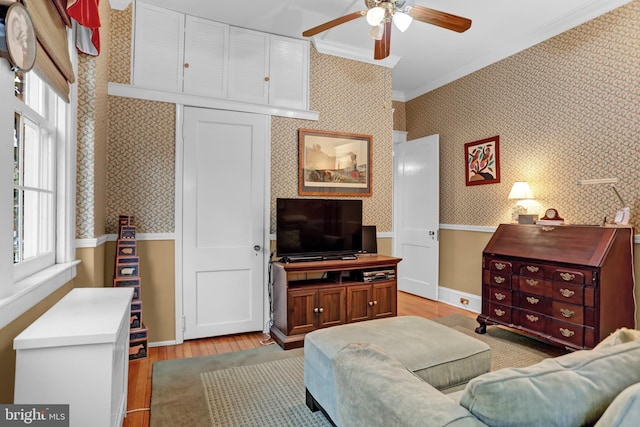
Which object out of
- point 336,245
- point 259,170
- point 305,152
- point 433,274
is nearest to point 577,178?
point 433,274

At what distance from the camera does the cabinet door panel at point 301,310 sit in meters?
3.16

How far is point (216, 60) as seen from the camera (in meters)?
3.39

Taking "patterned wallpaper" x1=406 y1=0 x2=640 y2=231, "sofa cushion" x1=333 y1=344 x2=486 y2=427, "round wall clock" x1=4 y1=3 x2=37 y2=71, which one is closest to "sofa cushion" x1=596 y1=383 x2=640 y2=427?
"sofa cushion" x1=333 y1=344 x2=486 y2=427

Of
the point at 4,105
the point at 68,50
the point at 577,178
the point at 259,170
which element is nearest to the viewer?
the point at 4,105

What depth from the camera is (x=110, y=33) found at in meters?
3.04

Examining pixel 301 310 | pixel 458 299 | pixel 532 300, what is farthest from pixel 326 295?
pixel 458 299

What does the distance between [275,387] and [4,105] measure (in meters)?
2.13

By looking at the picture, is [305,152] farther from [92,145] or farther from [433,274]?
[433,274]

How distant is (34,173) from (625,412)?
2.60 m

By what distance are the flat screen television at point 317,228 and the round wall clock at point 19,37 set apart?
2107 millimetres

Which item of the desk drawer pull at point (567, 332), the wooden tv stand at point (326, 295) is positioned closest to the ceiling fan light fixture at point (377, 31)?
the wooden tv stand at point (326, 295)

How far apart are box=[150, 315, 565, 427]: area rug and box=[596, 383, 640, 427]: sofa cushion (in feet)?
5.23

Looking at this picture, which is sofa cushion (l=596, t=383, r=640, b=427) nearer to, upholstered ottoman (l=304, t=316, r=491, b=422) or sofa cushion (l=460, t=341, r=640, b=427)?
sofa cushion (l=460, t=341, r=640, b=427)

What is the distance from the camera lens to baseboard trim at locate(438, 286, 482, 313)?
167 inches
